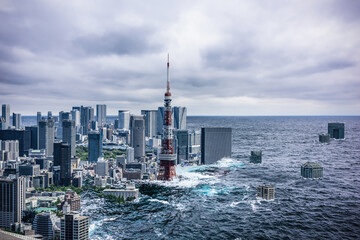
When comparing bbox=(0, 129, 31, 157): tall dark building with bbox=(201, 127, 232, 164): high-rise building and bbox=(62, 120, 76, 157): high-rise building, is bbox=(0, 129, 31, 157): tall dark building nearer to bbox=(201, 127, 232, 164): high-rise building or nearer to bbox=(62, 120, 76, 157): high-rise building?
bbox=(62, 120, 76, 157): high-rise building

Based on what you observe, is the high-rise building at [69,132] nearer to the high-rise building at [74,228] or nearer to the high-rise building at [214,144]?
the high-rise building at [214,144]

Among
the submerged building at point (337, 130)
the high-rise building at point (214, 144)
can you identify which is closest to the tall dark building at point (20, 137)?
the high-rise building at point (214, 144)

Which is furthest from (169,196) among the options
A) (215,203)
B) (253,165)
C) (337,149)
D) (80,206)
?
(337,149)

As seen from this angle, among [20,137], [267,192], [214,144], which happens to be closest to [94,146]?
[20,137]

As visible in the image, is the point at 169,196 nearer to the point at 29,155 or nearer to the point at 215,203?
the point at 215,203

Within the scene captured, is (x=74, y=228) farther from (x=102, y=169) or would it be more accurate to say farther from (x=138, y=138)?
(x=138, y=138)

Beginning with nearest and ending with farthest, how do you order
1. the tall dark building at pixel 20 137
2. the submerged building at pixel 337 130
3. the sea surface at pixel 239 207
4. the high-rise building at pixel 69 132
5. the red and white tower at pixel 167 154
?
the sea surface at pixel 239 207 < the red and white tower at pixel 167 154 < the tall dark building at pixel 20 137 < the submerged building at pixel 337 130 < the high-rise building at pixel 69 132
